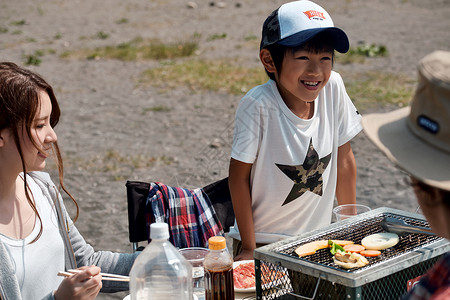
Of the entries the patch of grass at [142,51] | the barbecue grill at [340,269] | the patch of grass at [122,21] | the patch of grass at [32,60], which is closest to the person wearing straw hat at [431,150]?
the barbecue grill at [340,269]

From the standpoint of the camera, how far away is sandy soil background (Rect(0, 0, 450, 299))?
609cm

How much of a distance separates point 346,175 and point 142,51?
9.52 meters

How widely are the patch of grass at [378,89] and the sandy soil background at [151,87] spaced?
39 cm

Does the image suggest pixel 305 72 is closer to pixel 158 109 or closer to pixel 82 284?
pixel 82 284

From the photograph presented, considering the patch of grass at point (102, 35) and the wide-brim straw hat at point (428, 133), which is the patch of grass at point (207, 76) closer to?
the patch of grass at point (102, 35)

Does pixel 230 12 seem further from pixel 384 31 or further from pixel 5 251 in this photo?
pixel 5 251

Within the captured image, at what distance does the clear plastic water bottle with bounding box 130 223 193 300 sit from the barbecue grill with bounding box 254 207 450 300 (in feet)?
0.93

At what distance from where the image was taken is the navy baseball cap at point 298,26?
278 cm

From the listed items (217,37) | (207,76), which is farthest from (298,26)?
(217,37)

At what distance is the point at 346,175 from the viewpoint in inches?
128

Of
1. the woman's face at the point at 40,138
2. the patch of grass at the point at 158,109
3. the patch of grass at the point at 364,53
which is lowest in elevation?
the patch of grass at the point at 158,109

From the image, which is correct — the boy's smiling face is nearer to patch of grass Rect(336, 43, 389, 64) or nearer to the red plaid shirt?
the red plaid shirt

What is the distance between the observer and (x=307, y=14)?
9.27ft

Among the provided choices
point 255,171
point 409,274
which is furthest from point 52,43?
point 409,274
